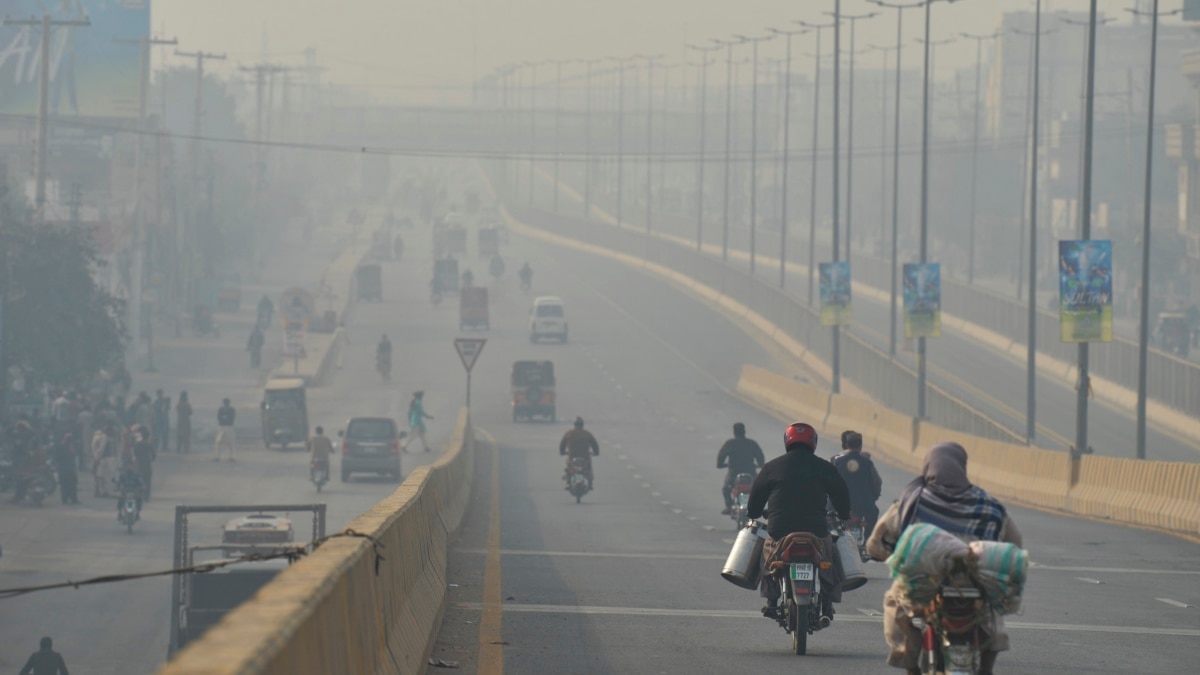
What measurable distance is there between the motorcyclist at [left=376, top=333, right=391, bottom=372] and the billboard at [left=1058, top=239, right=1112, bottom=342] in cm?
4311

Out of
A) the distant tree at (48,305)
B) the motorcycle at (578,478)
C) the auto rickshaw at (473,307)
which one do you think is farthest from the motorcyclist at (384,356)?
the motorcycle at (578,478)

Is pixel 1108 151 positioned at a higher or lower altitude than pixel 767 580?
higher

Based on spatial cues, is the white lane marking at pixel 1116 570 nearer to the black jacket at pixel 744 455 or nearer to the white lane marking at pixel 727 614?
the black jacket at pixel 744 455

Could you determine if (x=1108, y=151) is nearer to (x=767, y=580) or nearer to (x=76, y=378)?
(x=76, y=378)

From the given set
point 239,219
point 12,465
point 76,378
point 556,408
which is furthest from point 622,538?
point 239,219

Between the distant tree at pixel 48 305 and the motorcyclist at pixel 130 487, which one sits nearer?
the motorcyclist at pixel 130 487

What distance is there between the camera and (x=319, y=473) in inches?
1810

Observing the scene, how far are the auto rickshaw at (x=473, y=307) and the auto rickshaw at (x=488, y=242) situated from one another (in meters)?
38.7

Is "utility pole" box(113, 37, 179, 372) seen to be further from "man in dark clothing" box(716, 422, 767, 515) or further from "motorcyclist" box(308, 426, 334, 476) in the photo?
"man in dark clothing" box(716, 422, 767, 515)

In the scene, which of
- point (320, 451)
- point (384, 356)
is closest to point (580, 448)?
point (320, 451)

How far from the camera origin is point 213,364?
79625 millimetres

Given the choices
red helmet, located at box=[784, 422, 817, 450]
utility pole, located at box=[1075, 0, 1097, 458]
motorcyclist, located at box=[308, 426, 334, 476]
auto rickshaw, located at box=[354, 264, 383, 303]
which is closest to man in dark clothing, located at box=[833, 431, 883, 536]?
red helmet, located at box=[784, 422, 817, 450]

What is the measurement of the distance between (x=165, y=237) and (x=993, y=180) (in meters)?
73.1

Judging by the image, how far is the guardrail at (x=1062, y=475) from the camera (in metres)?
28.1
